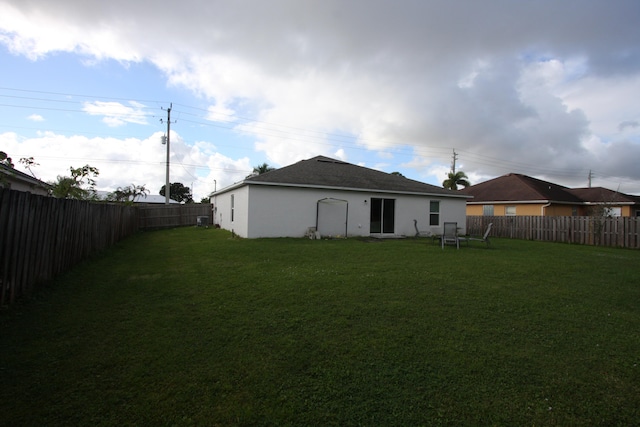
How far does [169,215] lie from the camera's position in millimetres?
24766

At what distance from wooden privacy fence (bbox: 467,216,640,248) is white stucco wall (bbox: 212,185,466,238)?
14.7 feet

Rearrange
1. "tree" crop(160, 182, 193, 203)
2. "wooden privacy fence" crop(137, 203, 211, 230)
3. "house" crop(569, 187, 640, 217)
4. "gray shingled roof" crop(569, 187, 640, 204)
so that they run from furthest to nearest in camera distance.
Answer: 1. "tree" crop(160, 182, 193, 203)
2. "gray shingled roof" crop(569, 187, 640, 204)
3. "house" crop(569, 187, 640, 217)
4. "wooden privacy fence" crop(137, 203, 211, 230)

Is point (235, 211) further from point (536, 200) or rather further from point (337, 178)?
point (536, 200)

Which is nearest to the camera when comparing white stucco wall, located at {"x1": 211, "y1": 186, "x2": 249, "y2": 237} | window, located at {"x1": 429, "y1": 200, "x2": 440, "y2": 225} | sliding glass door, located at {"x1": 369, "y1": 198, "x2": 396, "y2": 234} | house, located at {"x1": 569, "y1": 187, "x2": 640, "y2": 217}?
white stucco wall, located at {"x1": 211, "y1": 186, "x2": 249, "y2": 237}

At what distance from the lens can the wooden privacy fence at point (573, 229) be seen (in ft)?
50.1

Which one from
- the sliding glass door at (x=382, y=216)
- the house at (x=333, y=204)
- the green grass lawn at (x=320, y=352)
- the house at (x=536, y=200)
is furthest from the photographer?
the house at (x=536, y=200)

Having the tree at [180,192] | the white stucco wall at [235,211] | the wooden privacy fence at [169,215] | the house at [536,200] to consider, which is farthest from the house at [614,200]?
the tree at [180,192]

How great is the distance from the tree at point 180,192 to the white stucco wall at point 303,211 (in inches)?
2260

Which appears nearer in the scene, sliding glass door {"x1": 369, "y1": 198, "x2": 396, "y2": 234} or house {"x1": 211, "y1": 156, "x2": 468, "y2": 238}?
house {"x1": 211, "y1": 156, "x2": 468, "y2": 238}

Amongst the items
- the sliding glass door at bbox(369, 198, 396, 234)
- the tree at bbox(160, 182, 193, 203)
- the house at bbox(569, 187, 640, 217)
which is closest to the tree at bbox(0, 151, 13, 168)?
the sliding glass door at bbox(369, 198, 396, 234)

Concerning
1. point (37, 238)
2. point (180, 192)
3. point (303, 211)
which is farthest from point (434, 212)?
point (180, 192)

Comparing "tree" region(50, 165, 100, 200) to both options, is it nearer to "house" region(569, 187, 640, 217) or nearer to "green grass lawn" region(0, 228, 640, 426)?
"green grass lawn" region(0, 228, 640, 426)

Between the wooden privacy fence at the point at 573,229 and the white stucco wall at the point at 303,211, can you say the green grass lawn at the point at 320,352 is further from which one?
the wooden privacy fence at the point at 573,229

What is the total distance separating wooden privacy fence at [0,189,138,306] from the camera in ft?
16.0
